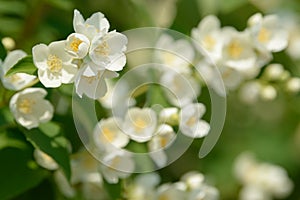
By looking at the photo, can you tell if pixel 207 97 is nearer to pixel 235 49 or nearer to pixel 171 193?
pixel 235 49

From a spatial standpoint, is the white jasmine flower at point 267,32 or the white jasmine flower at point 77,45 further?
the white jasmine flower at point 267,32

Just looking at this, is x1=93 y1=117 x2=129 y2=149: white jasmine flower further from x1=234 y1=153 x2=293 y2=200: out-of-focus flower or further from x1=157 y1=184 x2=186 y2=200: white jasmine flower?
x1=234 y1=153 x2=293 y2=200: out-of-focus flower

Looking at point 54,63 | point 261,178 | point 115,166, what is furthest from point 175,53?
point 261,178

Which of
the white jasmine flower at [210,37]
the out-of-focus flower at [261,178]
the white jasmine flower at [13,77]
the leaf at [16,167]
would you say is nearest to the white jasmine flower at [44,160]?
the leaf at [16,167]

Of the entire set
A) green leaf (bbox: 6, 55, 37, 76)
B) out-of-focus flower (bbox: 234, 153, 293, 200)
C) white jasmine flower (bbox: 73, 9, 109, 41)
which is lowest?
out-of-focus flower (bbox: 234, 153, 293, 200)

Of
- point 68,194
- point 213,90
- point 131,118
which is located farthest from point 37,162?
point 213,90

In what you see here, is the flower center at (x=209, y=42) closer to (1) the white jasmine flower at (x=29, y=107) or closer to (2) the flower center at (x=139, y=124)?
(2) the flower center at (x=139, y=124)

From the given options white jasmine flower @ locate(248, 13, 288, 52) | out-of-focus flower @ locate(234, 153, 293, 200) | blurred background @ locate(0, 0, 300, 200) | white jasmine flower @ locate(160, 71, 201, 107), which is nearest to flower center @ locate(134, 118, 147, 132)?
white jasmine flower @ locate(160, 71, 201, 107)
